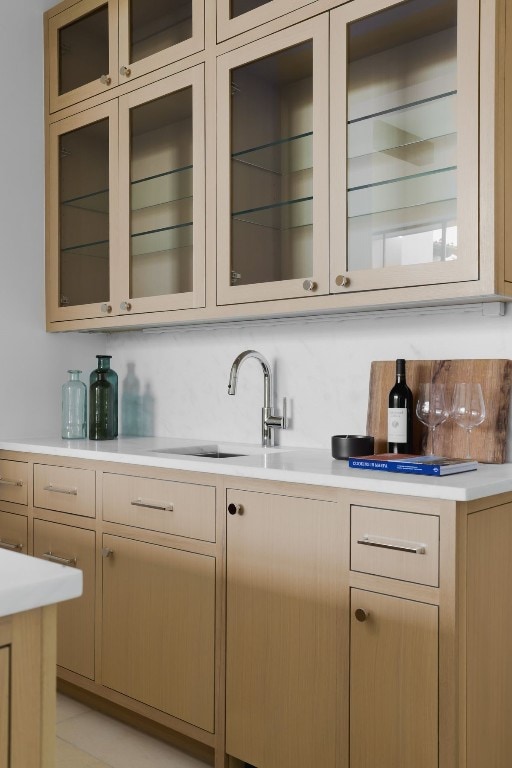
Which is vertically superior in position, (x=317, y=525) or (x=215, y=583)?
(x=317, y=525)

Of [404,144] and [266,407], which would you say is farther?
[266,407]

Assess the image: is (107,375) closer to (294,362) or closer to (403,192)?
(294,362)

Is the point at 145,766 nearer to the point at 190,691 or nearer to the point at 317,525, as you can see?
the point at 190,691

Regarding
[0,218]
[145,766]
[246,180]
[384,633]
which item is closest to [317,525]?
[384,633]

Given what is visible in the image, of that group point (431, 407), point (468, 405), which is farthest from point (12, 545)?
point (468, 405)

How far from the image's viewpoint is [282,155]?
2305 millimetres

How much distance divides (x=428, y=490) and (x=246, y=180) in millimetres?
1251

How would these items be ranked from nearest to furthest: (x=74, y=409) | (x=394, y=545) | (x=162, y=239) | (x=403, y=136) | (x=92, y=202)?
(x=394, y=545) → (x=403, y=136) → (x=162, y=239) → (x=92, y=202) → (x=74, y=409)

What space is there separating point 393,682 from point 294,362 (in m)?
1.23

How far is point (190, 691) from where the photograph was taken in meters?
2.20

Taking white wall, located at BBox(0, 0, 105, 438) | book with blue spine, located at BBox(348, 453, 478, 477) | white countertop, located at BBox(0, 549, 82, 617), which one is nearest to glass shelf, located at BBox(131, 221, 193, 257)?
white wall, located at BBox(0, 0, 105, 438)

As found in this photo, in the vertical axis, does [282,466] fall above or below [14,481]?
above

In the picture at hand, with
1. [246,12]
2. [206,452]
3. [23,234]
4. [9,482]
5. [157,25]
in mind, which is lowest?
[9,482]

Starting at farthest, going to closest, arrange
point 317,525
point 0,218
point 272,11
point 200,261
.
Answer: point 0,218 < point 200,261 < point 272,11 < point 317,525
